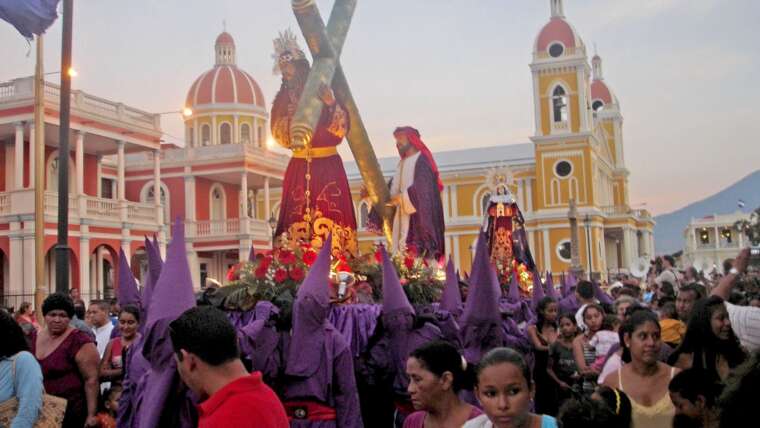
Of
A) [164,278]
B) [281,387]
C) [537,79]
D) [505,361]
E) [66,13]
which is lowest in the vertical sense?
[281,387]

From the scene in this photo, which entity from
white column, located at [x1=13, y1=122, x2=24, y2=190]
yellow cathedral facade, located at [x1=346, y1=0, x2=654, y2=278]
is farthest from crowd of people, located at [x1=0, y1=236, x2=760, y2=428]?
yellow cathedral facade, located at [x1=346, y1=0, x2=654, y2=278]

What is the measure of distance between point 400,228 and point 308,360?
568 centimetres

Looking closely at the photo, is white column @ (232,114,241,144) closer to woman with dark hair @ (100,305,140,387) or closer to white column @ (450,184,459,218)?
white column @ (450,184,459,218)

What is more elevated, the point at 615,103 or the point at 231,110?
the point at 615,103

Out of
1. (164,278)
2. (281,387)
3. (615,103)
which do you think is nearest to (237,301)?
(281,387)

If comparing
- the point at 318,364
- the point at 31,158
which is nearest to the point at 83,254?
the point at 31,158

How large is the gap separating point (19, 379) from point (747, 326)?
395 centimetres

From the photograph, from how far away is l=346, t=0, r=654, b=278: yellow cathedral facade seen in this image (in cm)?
4984

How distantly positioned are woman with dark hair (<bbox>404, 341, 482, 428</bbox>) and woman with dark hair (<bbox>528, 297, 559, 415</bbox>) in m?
3.91

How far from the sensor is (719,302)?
4.53m

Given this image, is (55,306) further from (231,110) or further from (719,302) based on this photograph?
(231,110)

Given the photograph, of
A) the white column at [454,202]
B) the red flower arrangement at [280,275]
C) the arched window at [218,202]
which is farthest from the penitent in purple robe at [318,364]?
the white column at [454,202]

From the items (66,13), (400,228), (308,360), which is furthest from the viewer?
(400,228)

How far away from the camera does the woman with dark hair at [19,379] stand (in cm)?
416
